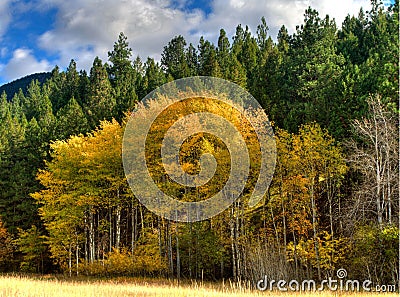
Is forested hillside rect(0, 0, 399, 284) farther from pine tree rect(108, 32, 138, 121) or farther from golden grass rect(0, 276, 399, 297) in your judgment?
pine tree rect(108, 32, 138, 121)

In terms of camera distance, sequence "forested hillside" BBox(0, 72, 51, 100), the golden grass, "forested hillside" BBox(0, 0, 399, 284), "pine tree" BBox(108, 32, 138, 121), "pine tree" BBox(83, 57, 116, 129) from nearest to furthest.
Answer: the golden grass → "forested hillside" BBox(0, 0, 399, 284) → "pine tree" BBox(83, 57, 116, 129) → "pine tree" BBox(108, 32, 138, 121) → "forested hillside" BBox(0, 72, 51, 100)

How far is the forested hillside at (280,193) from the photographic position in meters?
18.7

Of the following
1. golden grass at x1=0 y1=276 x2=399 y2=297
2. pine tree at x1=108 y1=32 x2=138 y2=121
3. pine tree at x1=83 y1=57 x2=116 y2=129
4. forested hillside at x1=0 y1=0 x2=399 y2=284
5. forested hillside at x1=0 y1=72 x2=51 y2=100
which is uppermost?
forested hillside at x1=0 y1=72 x2=51 y2=100

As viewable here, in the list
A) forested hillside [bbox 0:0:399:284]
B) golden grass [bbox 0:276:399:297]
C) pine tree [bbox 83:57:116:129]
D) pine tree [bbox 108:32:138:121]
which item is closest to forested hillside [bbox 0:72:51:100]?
pine tree [bbox 108:32:138:121]

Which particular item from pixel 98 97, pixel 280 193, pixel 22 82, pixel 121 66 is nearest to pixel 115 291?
pixel 280 193

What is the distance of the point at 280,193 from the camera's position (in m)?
21.2

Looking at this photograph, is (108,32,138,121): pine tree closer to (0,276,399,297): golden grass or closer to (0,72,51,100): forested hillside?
(0,276,399,297): golden grass

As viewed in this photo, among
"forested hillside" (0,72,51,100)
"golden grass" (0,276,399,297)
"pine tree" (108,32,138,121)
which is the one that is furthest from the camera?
"forested hillside" (0,72,51,100)

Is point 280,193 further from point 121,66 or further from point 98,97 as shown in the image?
point 121,66

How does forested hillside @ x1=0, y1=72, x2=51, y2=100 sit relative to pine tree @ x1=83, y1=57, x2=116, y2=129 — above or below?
above

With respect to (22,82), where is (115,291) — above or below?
below

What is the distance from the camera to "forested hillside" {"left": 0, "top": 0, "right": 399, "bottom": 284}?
735 inches

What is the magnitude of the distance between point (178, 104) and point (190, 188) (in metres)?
4.64

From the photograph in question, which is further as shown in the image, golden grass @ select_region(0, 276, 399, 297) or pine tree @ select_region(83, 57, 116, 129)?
pine tree @ select_region(83, 57, 116, 129)
